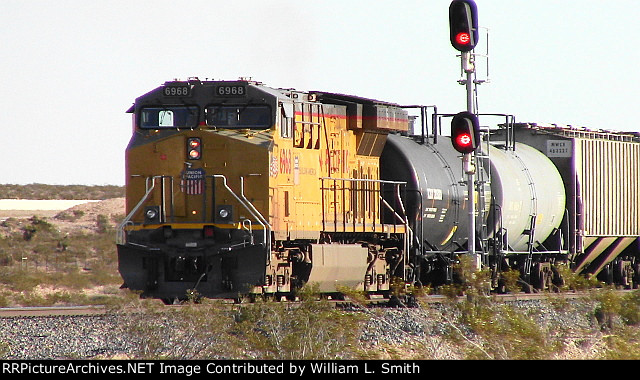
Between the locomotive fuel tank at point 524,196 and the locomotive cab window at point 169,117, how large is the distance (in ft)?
Answer: 24.1

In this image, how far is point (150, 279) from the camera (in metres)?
19.5

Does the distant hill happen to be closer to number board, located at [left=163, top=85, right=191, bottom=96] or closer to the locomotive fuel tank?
the locomotive fuel tank

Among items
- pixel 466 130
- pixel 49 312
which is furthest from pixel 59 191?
pixel 466 130

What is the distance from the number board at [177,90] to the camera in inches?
777

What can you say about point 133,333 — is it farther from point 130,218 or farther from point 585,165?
point 585,165

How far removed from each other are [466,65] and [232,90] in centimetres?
418

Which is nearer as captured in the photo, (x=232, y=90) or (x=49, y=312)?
(x=232, y=90)

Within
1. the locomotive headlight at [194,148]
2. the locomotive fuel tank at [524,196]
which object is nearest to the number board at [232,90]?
the locomotive headlight at [194,148]

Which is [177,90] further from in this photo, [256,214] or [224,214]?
[256,214]

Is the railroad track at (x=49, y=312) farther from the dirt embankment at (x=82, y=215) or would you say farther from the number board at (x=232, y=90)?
the dirt embankment at (x=82, y=215)

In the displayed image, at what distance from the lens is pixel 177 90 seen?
19.8m

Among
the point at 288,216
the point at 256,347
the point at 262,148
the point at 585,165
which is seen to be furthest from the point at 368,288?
the point at 585,165

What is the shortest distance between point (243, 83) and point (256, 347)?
6033 mm

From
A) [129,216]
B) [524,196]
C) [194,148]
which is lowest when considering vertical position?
[129,216]
